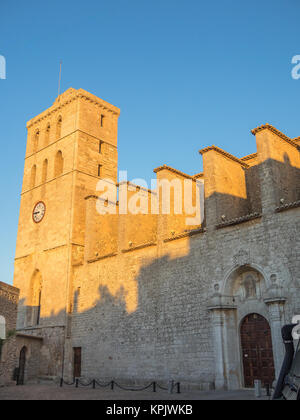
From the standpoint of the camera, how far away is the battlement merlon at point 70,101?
2572 centimetres

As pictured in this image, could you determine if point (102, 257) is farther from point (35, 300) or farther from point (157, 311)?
point (35, 300)

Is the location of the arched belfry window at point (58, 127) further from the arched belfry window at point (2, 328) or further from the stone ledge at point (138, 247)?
the arched belfry window at point (2, 328)

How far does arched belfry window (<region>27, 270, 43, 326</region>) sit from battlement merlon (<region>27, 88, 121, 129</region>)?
1101 cm

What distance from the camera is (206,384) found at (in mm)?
13672

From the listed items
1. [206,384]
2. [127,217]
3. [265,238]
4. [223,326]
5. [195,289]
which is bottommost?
[206,384]

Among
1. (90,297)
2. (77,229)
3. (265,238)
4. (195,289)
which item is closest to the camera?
(265,238)

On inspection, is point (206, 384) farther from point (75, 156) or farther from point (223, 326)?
point (75, 156)

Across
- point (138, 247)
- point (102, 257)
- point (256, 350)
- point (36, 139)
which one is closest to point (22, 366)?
point (102, 257)

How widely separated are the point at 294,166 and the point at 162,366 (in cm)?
943

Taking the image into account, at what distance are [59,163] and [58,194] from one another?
273cm

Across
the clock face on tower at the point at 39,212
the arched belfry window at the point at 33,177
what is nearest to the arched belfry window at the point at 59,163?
the clock face on tower at the point at 39,212

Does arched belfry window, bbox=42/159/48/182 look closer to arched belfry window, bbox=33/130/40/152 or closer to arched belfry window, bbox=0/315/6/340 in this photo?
arched belfry window, bbox=33/130/40/152

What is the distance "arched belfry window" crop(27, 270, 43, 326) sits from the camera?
76.5ft

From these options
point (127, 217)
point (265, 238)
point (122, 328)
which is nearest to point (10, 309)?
point (122, 328)
